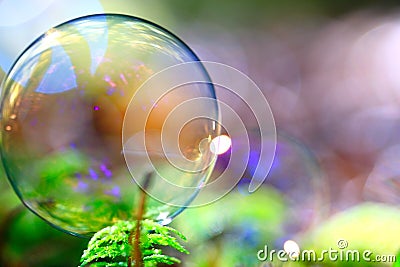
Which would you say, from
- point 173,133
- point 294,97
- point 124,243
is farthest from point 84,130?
point 294,97

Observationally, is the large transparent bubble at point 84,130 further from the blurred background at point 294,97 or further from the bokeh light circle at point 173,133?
the blurred background at point 294,97

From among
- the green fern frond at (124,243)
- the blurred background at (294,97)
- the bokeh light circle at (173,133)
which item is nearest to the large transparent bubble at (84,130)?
the bokeh light circle at (173,133)

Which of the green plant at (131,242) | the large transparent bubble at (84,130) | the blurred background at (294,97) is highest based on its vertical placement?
the blurred background at (294,97)

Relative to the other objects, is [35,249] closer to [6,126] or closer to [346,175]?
[6,126]

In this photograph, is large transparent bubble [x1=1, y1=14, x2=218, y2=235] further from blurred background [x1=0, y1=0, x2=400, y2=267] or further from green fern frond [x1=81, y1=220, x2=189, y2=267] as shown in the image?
blurred background [x1=0, y1=0, x2=400, y2=267]

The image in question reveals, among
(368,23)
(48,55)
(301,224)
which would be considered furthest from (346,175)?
(48,55)

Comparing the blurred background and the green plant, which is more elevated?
the blurred background

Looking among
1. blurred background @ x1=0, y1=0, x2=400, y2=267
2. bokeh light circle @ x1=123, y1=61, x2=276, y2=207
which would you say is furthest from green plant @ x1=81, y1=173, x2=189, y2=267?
blurred background @ x1=0, y1=0, x2=400, y2=267
